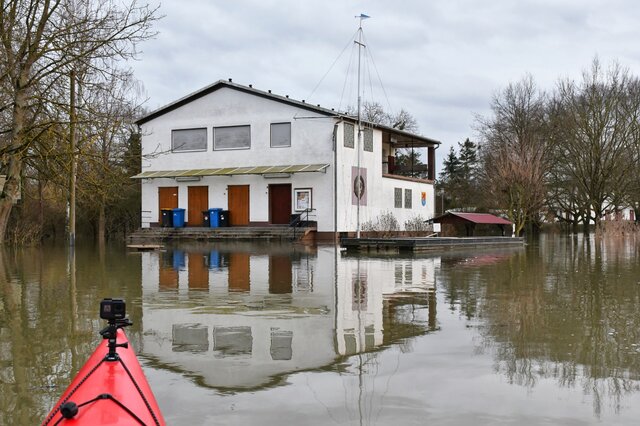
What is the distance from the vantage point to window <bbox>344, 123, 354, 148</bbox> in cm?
3644

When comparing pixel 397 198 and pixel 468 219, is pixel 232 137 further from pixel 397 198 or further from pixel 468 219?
pixel 468 219

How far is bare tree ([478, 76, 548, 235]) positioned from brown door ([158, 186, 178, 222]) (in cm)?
1840

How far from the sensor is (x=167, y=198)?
1545 inches

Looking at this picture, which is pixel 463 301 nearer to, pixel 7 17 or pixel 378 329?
pixel 378 329

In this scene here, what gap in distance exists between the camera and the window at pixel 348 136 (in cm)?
3644

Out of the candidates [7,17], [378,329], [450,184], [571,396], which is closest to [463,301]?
[378,329]

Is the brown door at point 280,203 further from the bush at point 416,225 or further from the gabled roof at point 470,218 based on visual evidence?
the bush at point 416,225

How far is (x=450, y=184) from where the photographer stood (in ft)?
238

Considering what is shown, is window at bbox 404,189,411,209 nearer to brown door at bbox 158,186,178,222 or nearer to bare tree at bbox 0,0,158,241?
brown door at bbox 158,186,178,222

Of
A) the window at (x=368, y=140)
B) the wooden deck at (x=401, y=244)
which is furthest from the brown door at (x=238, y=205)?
the wooden deck at (x=401, y=244)

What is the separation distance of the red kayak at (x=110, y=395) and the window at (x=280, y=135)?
33.1 meters

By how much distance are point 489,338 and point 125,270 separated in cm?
1105

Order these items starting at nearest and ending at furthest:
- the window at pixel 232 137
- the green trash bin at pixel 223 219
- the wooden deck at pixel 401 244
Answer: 1. the wooden deck at pixel 401 244
2. the green trash bin at pixel 223 219
3. the window at pixel 232 137

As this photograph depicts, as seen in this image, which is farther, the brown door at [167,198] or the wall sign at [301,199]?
the brown door at [167,198]
